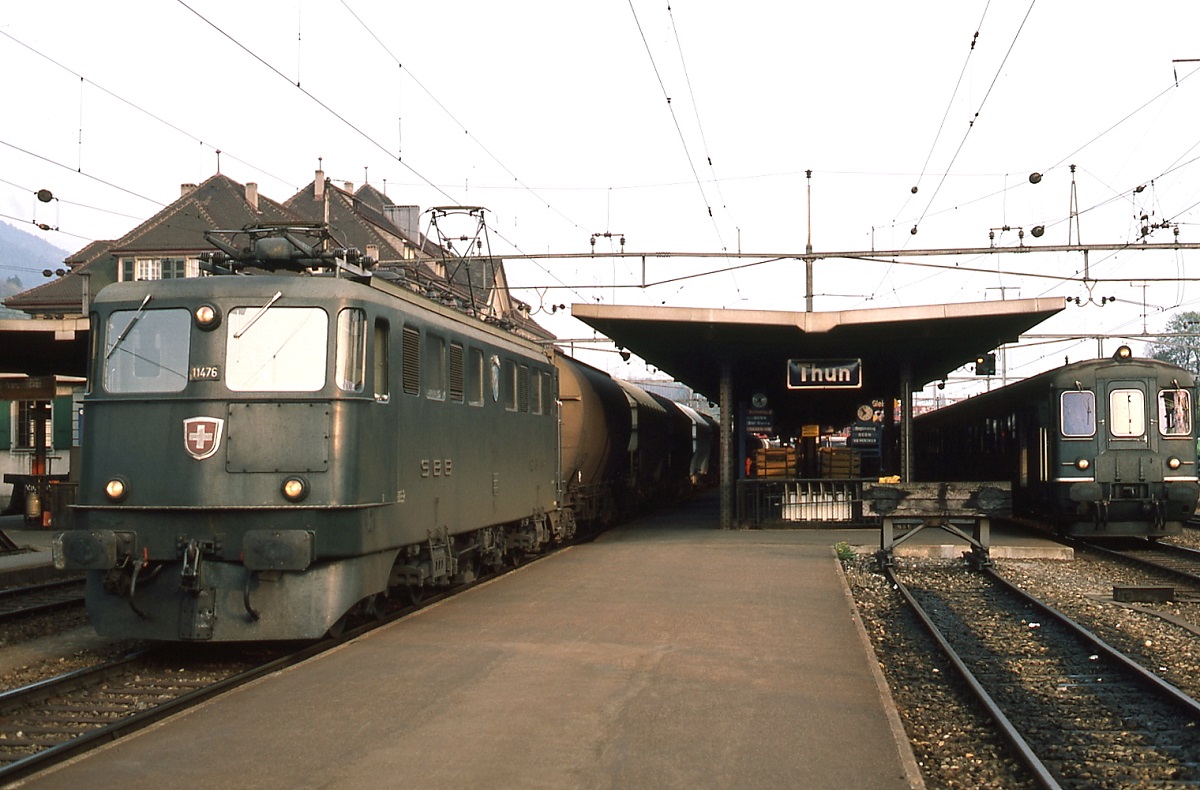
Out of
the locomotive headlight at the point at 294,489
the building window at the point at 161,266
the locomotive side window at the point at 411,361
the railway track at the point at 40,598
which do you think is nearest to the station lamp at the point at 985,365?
the locomotive side window at the point at 411,361

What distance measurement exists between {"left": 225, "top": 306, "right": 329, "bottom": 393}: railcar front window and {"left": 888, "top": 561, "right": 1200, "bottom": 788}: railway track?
574 cm

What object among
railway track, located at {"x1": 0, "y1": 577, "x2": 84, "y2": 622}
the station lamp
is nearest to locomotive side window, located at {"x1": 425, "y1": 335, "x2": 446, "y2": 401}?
railway track, located at {"x1": 0, "y1": 577, "x2": 84, "y2": 622}

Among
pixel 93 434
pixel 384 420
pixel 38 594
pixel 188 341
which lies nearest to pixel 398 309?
pixel 384 420

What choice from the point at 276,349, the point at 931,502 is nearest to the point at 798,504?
the point at 931,502

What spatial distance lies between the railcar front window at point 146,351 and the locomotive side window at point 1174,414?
667 inches

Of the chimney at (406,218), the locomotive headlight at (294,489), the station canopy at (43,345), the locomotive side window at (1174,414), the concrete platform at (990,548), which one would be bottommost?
the concrete platform at (990,548)

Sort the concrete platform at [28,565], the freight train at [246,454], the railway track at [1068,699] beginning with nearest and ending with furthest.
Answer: the railway track at [1068,699], the freight train at [246,454], the concrete platform at [28,565]

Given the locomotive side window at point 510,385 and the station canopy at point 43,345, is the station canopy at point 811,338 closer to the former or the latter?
the locomotive side window at point 510,385

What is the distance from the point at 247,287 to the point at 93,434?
66.9 inches

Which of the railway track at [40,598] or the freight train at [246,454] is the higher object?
the freight train at [246,454]

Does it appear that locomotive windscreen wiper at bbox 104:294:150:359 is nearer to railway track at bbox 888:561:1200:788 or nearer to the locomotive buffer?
railway track at bbox 888:561:1200:788

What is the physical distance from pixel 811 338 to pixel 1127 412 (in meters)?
5.79

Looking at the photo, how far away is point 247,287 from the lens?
31.4 ft

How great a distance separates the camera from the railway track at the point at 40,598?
12.8 m
